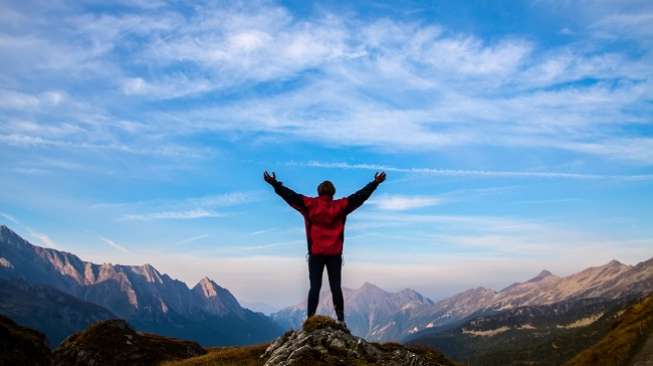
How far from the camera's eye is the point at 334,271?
15883mm

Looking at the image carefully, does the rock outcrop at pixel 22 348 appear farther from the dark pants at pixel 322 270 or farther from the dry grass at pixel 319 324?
the dark pants at pixel 322 270

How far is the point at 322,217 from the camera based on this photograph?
1573 cm

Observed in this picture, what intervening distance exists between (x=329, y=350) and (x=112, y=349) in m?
29.9

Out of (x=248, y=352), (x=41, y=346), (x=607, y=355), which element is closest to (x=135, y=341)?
(x=41, y=346)

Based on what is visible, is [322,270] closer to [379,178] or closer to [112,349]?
[379,178]

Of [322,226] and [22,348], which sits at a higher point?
[322,226]

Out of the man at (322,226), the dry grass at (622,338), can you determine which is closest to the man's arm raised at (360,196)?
the man at (322,226)

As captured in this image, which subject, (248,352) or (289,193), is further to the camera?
(248,352)

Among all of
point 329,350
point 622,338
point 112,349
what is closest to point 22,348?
point 112,349

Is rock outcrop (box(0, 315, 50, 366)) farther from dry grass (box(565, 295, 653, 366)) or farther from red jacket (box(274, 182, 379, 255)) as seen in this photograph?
dry grass (box(565, 295, 653, 366))

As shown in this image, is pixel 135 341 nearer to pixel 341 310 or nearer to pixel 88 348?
pixel 88 348

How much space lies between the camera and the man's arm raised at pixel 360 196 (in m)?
16.2

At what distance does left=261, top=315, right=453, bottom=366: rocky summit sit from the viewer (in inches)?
600

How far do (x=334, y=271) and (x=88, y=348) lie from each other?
30804mm
